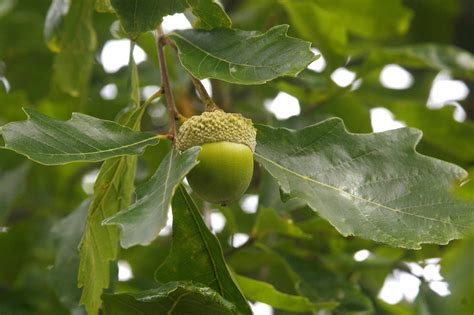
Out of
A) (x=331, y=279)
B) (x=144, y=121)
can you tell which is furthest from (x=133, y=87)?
(x=144, y=121)

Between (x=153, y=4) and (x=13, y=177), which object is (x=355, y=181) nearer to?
(x=153, y=4)

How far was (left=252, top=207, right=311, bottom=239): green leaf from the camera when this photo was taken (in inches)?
74.4

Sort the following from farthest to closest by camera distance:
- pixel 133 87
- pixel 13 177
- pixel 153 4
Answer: pixel 13 177, pixel 133 87, pixel 153 4

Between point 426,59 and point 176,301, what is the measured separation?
4.22ft

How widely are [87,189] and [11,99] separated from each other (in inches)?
20.6

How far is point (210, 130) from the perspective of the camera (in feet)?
4.20

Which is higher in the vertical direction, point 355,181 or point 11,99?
point 355,181

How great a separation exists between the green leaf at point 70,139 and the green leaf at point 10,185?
83cm

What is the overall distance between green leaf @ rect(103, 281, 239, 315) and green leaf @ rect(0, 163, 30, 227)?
0.82 metres

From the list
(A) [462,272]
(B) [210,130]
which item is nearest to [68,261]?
(B) [210,130]

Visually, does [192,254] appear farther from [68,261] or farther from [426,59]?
[426,59]

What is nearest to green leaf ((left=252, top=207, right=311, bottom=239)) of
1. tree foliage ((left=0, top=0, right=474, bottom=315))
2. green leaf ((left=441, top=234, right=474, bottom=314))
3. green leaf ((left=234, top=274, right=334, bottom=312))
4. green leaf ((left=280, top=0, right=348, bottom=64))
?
tree foliage ((left=0, top=0, right=474, bottom=315))

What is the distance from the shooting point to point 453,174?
1.39 metres

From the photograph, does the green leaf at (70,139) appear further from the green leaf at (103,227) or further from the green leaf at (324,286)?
the green leaf at (324,286)
